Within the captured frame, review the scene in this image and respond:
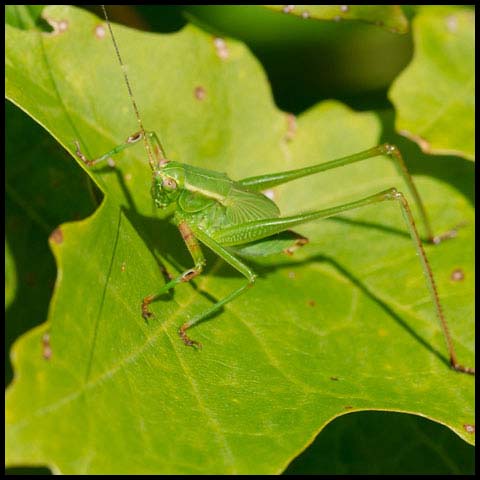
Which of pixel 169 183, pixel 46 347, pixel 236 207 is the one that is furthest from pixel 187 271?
pixel 46 347

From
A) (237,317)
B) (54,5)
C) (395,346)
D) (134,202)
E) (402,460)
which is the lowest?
(402,460)

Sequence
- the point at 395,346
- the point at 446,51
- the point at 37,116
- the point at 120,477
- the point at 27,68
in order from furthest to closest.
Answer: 1. the point at 446,51
2. the point at 395,346
3. the point at 27,68
4. the point at 37,116
5. the point at 120,477

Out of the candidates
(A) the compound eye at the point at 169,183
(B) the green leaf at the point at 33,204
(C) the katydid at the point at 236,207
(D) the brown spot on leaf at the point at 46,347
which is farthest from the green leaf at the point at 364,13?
(D) the brown spot on leaf at the point at 46,347

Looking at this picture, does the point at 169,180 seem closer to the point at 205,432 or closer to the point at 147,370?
the point at 147,370

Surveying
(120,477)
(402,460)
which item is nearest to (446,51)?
(402,460)

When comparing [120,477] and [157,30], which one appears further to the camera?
[157,30]

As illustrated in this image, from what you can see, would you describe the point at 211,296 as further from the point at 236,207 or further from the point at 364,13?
the point at 364,13
